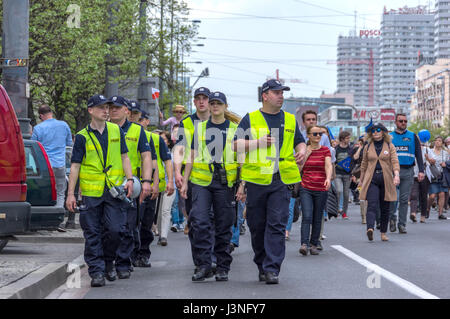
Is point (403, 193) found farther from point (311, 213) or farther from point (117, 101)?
point (117, 101)

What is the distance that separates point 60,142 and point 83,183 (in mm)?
5968

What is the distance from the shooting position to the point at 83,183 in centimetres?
907

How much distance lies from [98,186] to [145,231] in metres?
2.04

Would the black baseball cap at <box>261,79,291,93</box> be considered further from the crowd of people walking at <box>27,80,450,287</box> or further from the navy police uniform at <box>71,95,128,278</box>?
the navy police uniform at <box>71,95,128,278</box>

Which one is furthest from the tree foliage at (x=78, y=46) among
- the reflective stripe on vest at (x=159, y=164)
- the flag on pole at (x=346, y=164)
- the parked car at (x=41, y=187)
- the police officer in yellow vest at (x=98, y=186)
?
the police officer in yellow vest at (x=98, y=186)

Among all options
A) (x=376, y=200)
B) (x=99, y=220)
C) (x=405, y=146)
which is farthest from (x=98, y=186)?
(x=405, y=146)

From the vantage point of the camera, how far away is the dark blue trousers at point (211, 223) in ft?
30.3

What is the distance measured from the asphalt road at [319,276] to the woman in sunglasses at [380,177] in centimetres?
45

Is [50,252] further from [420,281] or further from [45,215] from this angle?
[420,281]

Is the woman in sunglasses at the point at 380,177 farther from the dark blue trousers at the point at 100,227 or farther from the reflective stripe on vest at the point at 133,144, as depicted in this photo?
the dark blue trousers at the point at 100,227

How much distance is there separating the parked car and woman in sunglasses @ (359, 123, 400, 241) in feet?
15.2

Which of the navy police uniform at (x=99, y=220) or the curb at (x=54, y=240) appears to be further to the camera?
the curb at (x=54, y=240)

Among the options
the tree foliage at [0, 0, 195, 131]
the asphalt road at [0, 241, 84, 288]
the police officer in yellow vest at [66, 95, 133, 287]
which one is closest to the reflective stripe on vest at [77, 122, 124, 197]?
the police officer in yellow vest at [66, 95, 133, 287]

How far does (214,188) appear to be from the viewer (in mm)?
9305
